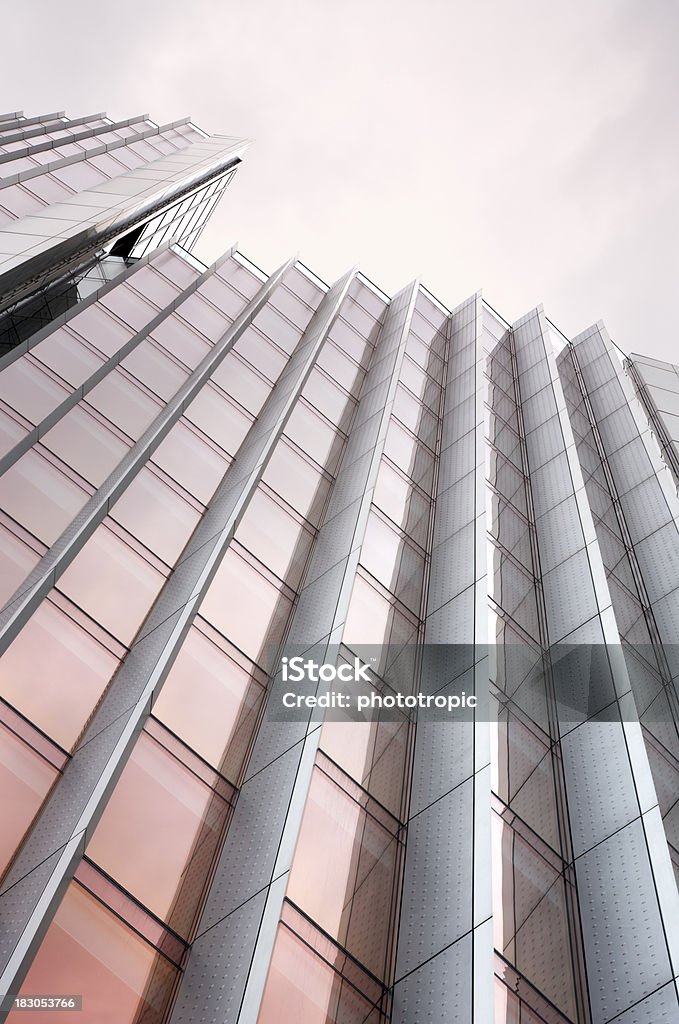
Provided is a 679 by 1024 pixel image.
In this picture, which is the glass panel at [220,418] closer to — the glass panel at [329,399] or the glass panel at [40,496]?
the glass panel at [329,399]

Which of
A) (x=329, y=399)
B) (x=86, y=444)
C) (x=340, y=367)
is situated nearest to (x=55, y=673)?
(x=86, y=444)

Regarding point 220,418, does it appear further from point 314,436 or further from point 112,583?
point 112,583

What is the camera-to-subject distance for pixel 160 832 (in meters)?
9.28

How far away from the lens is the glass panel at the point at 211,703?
10570 mm

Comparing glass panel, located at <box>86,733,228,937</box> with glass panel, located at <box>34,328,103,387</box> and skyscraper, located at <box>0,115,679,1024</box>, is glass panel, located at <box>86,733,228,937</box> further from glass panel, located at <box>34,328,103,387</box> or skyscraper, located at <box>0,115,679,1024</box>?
glass panel, located at <box>34,328,103,387</box>

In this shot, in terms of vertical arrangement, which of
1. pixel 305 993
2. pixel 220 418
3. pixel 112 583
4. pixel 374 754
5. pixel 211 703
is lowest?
pixel 305 993

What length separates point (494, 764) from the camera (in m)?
12.1

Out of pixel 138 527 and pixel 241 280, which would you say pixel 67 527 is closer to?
pixel 138 527

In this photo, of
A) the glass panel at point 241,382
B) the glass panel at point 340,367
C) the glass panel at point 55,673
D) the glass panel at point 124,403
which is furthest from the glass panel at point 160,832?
the glass panel at point 340,367

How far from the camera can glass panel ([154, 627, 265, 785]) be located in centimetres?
1057

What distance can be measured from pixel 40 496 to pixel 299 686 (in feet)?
18.8

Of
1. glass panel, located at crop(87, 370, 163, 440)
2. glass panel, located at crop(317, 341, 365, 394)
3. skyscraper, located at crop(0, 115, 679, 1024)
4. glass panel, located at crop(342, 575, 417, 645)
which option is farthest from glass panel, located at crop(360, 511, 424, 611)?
glass panel, located at crop(317, 341, 365, 394)

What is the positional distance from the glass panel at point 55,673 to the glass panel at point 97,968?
88.1 inches

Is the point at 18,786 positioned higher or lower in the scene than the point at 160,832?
lower
